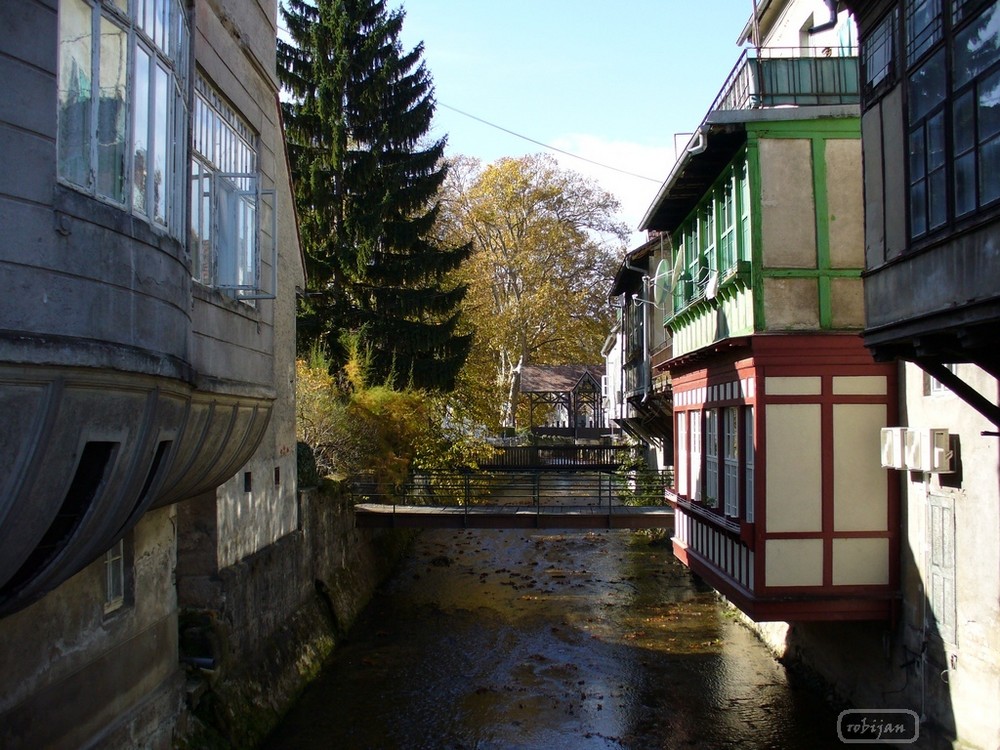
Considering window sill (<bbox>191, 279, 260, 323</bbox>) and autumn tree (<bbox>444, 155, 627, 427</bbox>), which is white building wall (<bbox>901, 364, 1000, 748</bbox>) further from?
autumn tree (<bbox>444, 155, 627, 427</bbox>)

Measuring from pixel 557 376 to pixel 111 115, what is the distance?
185ft

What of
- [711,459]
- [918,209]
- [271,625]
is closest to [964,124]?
[918,209]

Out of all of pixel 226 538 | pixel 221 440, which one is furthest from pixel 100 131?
pixel 226 538

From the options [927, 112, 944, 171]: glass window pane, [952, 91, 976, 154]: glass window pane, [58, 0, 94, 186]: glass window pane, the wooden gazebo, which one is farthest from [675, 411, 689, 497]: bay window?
the wooden gazebo

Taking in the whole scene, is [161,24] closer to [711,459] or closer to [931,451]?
[931,451]

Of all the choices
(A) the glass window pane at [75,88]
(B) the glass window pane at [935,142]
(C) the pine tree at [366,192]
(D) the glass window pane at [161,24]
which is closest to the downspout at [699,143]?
(B) the glass window pane at [935,142]

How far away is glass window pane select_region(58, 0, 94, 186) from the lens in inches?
176

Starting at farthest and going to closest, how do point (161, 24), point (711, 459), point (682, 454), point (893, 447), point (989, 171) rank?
1. point (682, 454)
2. point (711, 459)
3. point (893, 447)
4. point (989, 171)
5. point (161, 24)

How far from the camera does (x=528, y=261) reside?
41.1 m

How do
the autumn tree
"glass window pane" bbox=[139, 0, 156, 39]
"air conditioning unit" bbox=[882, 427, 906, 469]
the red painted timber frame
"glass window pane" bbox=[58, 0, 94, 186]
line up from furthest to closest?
the autumn tree
the red painted timber frame
"air conditioning unit" bbox=[882, 427, 906, 469]
"glass window pane" bbox=[139, 0, 156, 39]
"glass window pane" bbox=[58, 0, 94, 186]

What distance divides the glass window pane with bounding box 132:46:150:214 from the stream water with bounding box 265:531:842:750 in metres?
8.32

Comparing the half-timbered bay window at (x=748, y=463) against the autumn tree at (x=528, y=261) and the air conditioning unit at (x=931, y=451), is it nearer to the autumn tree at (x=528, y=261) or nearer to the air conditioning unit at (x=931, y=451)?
the air conditioning unit at (x=931, y=451)

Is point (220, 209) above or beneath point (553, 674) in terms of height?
above

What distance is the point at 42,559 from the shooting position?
4.77 metres
